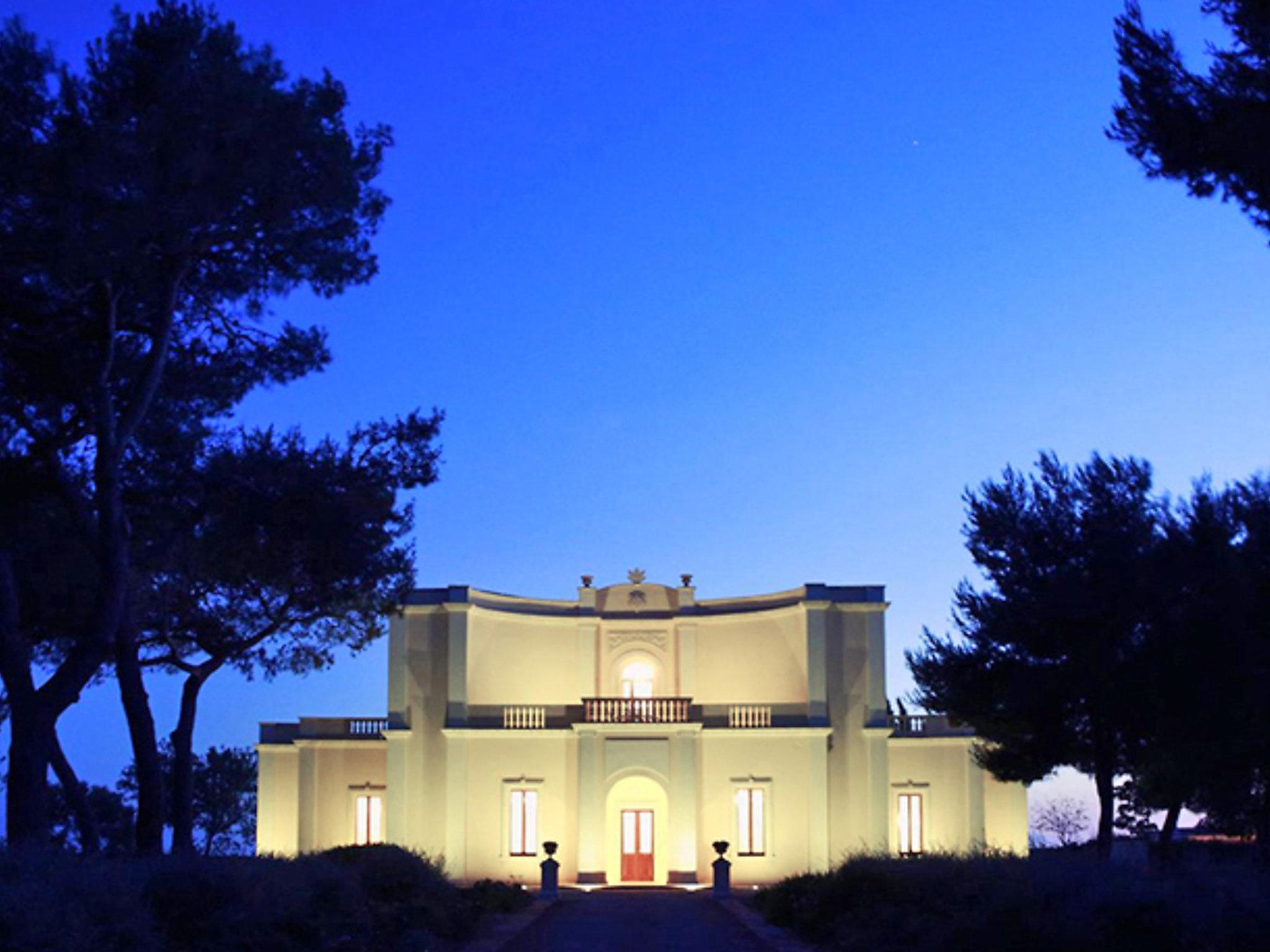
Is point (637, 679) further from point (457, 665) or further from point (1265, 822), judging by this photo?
point (1265, 822)

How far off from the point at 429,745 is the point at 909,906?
23561mm

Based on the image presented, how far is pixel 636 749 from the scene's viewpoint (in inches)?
1476

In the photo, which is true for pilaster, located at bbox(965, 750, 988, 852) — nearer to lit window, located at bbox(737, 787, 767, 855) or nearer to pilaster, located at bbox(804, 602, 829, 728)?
pilaster, located at bbox(804, 602, 829, 728)

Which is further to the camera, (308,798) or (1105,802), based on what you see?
(308,798)

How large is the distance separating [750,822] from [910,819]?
14.3ft

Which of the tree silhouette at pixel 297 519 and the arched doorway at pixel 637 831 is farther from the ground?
the tree silhouette at pixel 297 519

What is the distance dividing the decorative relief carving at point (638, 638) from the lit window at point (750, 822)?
5.04m

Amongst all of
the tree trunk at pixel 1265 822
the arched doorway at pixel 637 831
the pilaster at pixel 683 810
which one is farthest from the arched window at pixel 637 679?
the tree trunk at pixel 1265 822

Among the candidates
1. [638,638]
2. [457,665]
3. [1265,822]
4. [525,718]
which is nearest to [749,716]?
[638,638]

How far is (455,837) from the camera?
3747cm

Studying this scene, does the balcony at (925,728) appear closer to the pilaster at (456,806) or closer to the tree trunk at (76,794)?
the pilaster at (456,806)

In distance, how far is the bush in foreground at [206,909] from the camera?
10812 mm

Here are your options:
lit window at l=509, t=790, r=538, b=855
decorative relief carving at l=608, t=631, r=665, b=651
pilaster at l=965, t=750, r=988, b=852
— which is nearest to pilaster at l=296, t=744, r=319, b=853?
lit window at l=509, t=790, r=538, b=855

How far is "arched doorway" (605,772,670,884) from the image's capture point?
3747cm
